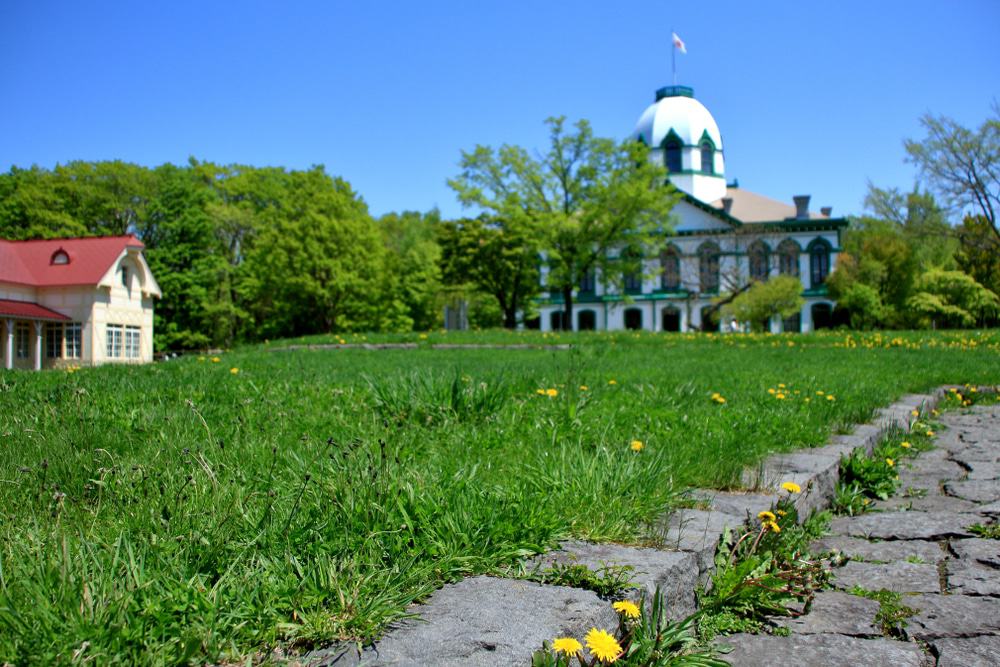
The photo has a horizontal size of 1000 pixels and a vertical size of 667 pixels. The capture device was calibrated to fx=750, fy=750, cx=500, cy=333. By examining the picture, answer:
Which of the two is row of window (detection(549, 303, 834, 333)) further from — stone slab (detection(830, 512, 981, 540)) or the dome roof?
stone slab (detection(830, 512, 981, 540))

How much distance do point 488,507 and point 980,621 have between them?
171 cm

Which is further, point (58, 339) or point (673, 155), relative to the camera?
point (673, 155)

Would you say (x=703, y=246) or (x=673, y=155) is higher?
(x=673, y=155)

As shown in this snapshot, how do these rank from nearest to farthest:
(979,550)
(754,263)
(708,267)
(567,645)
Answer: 1. (567,645)
2. (979,550)
3. (754,263)
4. (708,267)

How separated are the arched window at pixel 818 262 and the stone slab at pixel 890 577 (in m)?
49.6

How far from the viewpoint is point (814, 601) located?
9.16 ft

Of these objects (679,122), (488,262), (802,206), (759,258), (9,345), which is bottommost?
(9,345)

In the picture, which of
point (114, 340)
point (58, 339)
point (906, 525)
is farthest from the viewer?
point (114, 340)

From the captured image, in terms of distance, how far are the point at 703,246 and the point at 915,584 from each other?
4693cm

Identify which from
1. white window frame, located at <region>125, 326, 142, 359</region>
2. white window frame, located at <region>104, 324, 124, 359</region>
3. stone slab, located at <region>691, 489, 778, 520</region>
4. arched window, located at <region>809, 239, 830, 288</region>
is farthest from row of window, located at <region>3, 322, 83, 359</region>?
arched window, located at <region>809, 239, 830, 288</region>

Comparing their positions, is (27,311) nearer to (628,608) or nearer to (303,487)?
(303,487)

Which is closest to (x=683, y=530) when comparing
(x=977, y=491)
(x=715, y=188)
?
(x=977, y=491)

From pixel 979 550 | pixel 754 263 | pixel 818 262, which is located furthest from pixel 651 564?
pixel 818 262

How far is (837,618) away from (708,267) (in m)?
46.1
